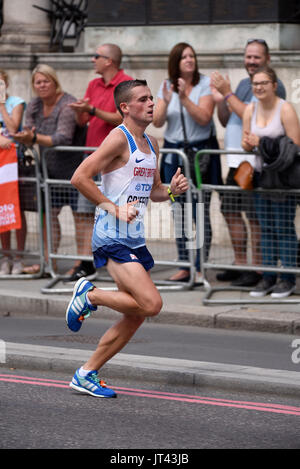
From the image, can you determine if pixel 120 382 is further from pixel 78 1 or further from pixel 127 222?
pixel 78 1

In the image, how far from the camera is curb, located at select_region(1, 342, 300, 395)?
732 centimetres

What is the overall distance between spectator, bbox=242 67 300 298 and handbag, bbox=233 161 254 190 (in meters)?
0.09

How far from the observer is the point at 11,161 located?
11.1 metres

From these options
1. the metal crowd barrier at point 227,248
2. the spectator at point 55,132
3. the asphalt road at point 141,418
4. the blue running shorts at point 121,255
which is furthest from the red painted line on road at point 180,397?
the spectator at point 55,132

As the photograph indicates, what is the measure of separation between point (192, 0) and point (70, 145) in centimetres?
379

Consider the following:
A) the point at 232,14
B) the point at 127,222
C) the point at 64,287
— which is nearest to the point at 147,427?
the point at 127,222

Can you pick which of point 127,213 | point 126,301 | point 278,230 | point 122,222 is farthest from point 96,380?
point 278,230

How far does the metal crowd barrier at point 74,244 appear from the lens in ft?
34.6

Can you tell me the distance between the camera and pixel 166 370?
25.0 feet

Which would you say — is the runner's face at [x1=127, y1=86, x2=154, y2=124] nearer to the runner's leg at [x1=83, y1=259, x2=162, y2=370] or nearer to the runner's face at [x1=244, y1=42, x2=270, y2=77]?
the runner's leg at [x1=83, y1=259, x2=162, y2=370]

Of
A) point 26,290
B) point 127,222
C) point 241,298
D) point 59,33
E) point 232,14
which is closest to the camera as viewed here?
point 127,222

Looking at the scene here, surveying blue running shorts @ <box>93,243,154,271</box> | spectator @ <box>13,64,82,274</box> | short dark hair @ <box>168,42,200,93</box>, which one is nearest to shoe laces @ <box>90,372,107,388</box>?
blue running shorts @ <box>93,243,154,271</box>

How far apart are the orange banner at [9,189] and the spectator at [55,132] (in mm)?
326

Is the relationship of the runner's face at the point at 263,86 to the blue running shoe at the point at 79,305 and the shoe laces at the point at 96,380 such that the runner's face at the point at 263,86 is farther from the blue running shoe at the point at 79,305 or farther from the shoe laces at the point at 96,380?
the shoe laces at the point at 96,380
